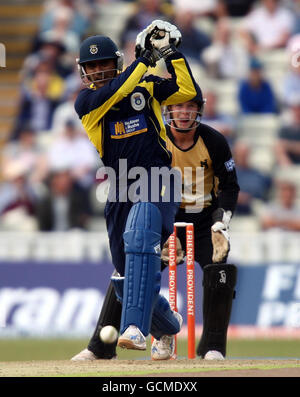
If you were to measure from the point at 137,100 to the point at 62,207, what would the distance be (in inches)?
285

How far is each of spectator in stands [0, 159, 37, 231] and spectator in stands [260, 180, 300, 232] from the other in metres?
3.03

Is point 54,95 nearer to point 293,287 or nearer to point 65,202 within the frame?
point 65,202

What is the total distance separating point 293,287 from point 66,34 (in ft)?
19.3

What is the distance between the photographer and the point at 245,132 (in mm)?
14219

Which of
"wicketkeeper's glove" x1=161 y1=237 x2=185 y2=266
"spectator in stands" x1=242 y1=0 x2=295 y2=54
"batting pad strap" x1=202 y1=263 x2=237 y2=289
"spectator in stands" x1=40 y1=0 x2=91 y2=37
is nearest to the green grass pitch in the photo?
"wicketkeeper's glove" x1=161 y1=237 x2=185 y2=266

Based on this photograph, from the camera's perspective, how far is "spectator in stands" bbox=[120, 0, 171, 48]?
1491 cm

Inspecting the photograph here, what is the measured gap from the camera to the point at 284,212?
1277 cm

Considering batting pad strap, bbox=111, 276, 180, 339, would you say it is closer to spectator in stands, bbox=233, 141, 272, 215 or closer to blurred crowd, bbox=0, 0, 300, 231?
blurred crowd, bbox=0, 0, 300, 231

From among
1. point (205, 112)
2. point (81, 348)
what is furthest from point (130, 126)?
point (205, 112)

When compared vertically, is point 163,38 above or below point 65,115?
below

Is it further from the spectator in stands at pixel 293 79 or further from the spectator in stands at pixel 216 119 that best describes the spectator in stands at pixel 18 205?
the spectator in stands at pixel 293 79

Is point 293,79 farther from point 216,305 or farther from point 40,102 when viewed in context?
point 216,305

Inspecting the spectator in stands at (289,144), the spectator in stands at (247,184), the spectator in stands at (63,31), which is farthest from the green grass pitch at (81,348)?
the spectator in stands at (63,31)

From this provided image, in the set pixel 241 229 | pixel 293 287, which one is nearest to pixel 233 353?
pixel 293 287
